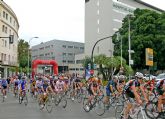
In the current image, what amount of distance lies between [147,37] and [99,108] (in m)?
39.6

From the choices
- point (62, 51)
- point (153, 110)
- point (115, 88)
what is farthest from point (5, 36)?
point (62, 51)

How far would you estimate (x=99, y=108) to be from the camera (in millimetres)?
15477

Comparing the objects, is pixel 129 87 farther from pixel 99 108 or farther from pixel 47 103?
pixel 47 103

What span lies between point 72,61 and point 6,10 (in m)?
59.8

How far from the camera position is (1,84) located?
2503cm

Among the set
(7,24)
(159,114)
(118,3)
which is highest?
(118,3)

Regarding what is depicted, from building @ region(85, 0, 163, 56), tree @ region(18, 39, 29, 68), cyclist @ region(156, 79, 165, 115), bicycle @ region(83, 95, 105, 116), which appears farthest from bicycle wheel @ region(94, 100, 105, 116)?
tree @ region(18, 39, 29, 68)

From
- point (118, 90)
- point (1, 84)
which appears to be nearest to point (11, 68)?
point (1, 84)

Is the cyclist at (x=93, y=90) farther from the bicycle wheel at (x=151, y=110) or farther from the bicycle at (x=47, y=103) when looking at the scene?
the bicycle wheel at (x=151, y=110)

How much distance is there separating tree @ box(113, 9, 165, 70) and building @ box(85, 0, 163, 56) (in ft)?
68.1

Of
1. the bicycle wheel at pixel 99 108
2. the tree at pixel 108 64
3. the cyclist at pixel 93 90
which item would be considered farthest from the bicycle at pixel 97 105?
the tree at pixel 108 64

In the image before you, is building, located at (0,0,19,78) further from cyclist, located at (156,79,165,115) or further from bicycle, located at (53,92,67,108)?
cyclist, located at (156,79,165,115)

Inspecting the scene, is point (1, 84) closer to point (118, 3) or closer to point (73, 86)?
point (73, 86)

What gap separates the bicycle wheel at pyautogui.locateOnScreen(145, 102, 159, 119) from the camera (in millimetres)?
11906
